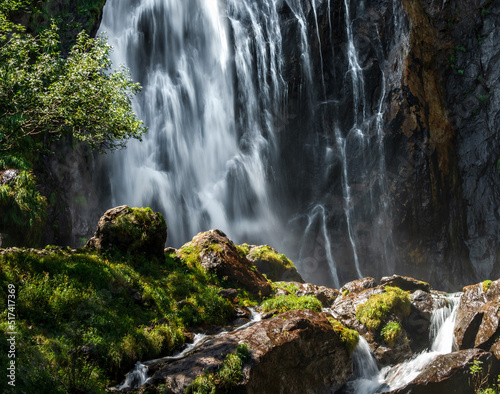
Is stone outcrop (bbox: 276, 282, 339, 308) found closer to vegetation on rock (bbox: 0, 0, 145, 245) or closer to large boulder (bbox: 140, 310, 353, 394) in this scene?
large boulder (bbox: 140, 310, 353, 394)

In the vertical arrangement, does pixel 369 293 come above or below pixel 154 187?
below

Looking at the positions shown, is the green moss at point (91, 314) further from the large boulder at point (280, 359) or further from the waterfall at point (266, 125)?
the waterfall at point (266, 125)

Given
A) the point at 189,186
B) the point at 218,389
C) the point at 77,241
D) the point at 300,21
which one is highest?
the point at 300,21

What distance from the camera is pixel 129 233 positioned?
11492 millimetres

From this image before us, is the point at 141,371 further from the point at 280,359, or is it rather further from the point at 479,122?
the point at 479,122

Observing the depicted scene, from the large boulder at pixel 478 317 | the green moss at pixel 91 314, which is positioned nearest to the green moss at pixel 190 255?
the green moss at pixel 91 314

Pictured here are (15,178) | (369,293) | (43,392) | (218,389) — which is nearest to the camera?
(43,392)

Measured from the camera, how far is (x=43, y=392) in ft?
18.0

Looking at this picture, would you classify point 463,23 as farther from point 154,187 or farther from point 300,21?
point 154,187

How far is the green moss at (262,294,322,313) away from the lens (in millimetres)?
11641

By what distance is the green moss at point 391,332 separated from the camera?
11422mm

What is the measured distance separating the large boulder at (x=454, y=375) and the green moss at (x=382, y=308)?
8.90 feet

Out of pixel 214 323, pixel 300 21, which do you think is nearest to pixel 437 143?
pixel 300 21

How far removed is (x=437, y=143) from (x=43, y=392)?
28.4 meters
